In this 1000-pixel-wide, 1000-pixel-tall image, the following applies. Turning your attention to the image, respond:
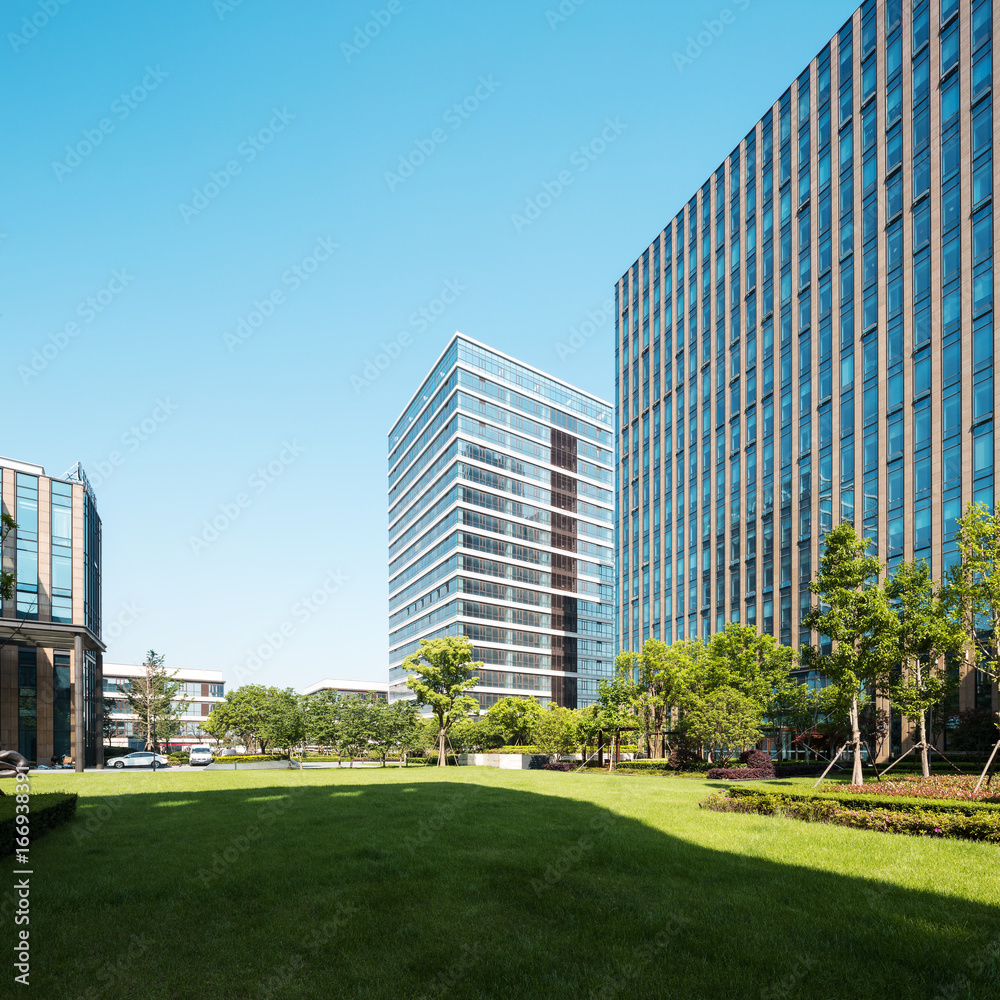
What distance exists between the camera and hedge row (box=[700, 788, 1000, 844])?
14.2 metres

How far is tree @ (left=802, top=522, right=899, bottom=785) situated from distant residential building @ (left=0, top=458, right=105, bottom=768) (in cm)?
5137

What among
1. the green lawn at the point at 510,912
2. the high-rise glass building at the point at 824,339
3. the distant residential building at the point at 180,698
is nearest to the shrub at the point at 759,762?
the high-rise glass building at the point at 824,339

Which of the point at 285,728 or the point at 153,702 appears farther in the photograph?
the point at 153,702

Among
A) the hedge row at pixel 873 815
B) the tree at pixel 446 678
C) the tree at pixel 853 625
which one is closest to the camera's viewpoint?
the hedge row at pixel 873 815

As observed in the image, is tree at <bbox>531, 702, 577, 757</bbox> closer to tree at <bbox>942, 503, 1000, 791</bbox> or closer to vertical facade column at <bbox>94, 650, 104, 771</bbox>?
tree at <bbox>942, 503, 1000, 791</bbox>

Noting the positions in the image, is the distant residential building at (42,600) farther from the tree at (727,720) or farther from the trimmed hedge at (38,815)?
the tree at (727,720)

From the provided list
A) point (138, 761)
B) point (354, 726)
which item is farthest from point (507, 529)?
point (138, 761)

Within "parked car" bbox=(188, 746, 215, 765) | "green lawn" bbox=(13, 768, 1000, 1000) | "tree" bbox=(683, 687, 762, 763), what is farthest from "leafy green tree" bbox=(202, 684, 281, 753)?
"green lawn" bbox=(13, 768, 1000, 1000)

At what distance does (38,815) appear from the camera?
14.9 meters

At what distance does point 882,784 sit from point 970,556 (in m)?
8.70

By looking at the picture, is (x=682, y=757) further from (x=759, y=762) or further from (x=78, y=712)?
(x=78, y=712)

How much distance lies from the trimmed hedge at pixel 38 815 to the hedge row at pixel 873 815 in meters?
15.7

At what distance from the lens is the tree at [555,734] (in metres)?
54.9

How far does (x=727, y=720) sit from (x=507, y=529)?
209 feet
